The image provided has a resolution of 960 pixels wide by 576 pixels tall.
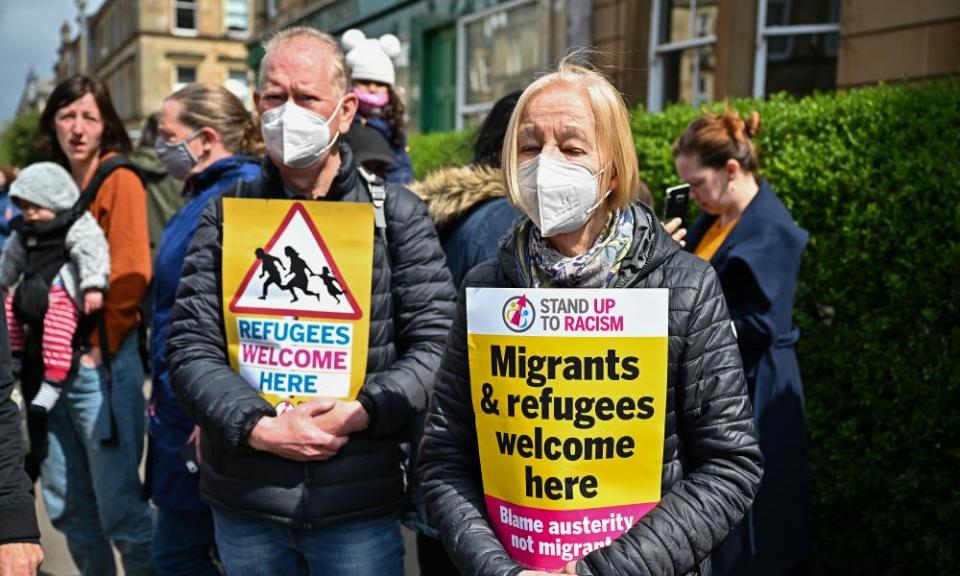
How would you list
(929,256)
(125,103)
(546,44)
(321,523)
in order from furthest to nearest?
(125,103) → (546,44) → (929,256) → (321,523)

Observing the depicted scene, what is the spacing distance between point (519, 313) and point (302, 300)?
767mm

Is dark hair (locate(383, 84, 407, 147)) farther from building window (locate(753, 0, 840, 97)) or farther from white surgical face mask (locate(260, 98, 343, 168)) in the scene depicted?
building window (locate(753, 0, 840, 97))

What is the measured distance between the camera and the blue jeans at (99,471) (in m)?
3.56

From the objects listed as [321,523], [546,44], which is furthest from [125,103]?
[321,523]

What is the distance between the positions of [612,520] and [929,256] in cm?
242

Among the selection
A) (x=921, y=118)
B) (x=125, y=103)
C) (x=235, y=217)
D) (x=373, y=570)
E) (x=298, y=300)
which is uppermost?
(x=125, y=103)

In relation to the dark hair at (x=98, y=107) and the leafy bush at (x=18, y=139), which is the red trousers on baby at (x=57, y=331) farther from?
the leafy bush at (x=18, y=139)

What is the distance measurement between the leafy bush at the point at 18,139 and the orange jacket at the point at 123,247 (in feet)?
120

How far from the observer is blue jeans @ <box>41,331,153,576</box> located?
11.7 feet

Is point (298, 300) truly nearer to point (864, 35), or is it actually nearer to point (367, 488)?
point (367, 488)

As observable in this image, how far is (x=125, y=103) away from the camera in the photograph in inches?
1914

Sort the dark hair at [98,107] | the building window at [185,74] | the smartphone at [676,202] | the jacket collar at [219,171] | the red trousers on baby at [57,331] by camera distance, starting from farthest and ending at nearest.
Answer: the building window at [185,74] < the dark hair at [98,107] < the red trousers on baby at [57,331] < the jacket collar at [219,171] < the smartphone at [676,202]

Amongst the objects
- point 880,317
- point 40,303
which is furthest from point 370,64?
point 880,317

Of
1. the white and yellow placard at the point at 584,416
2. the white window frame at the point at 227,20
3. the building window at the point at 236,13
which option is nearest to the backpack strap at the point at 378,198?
the white and yellow placard at the point at 584,416
